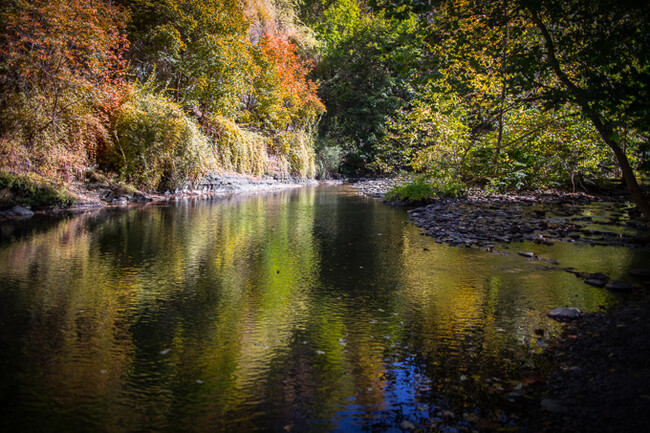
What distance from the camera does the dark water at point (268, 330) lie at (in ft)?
8.73

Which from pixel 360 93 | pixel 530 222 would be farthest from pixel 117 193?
pixel 360 93

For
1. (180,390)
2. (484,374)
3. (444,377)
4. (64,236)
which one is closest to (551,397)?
(484,374)

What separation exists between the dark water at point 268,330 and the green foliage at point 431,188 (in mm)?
7478

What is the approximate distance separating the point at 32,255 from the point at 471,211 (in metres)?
10.2

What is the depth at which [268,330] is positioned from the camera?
3.98 metres

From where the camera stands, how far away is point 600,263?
650 centimetres

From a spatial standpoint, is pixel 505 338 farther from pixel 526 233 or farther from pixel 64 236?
pixel 64 236

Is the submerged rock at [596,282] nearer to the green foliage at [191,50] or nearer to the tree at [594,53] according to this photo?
the tree at [594,53]

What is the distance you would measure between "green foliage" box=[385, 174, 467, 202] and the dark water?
7.48m

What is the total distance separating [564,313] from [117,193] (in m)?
13.4

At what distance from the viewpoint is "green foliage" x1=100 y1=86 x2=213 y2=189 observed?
47.9 feet

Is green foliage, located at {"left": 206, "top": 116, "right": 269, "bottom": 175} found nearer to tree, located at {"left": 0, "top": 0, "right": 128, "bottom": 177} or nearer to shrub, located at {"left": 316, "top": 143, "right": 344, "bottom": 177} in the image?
tree, located at {"left": 0, "top": 0, "right": 128, "bottom": 177}

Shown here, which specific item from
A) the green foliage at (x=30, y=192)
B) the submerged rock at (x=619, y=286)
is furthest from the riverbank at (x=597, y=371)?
the green foliage at (x=30, y=192)

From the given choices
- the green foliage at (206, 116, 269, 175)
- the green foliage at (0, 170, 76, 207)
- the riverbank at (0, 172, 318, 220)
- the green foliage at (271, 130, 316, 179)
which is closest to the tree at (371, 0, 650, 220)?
the green foliage at (0, 170, 76, 207)
